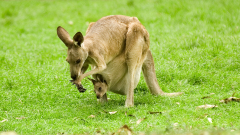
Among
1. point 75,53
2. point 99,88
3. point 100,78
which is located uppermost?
point 75,53

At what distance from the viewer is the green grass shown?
4941 mm

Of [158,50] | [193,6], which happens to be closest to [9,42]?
[158,50]

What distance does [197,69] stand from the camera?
712cm

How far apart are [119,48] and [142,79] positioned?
152 cm

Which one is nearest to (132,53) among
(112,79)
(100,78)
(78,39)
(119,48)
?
(119,48)

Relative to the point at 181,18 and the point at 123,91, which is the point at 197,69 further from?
the point at 181,18

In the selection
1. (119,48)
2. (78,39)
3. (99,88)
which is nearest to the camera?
(78,39)

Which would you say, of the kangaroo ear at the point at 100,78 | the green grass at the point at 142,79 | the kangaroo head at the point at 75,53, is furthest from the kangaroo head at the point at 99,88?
the kangaroo head at the point at 75,53

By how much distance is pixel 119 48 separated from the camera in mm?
5602

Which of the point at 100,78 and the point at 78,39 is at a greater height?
the point at 78,39

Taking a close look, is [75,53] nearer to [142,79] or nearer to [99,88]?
[99,88]

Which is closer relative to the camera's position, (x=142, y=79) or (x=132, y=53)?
(x=132, y=53)

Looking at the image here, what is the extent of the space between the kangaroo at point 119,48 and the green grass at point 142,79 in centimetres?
40

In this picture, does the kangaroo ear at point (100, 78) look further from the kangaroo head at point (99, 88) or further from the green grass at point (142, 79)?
the green grass at point (142, 79)
